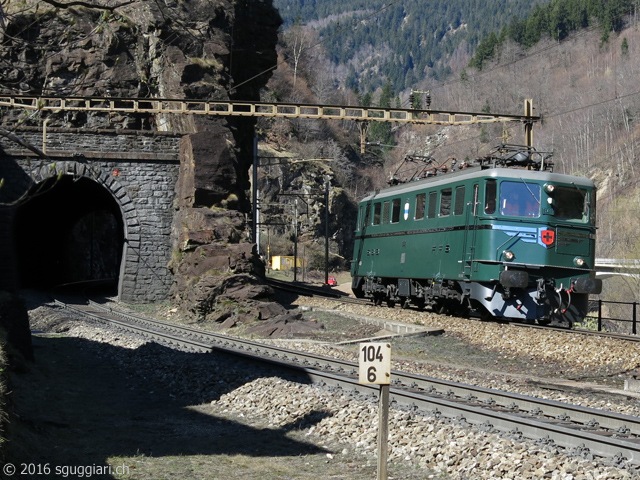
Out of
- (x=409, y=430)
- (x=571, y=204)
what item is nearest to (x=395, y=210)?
(x=571, y=204)

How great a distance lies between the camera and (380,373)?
7.04 meters

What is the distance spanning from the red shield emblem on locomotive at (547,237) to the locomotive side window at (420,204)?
13.7 feet

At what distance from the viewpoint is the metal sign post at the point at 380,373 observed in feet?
22.8

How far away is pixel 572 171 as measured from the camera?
7694 centimetres

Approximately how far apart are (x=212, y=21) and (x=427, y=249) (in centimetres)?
1806

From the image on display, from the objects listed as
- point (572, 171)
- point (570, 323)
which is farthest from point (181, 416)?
point (572, 171)

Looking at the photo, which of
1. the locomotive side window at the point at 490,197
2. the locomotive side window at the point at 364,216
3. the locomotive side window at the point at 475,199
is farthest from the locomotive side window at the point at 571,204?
the locomotive side window at the point at 364,216

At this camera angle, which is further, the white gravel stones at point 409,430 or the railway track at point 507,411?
the railway track at point 507,411

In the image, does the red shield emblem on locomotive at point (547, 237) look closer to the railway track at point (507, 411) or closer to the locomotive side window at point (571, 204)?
the locomotive side window at point (571, 204)

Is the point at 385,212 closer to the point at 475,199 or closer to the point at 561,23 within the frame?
the point at 475,199

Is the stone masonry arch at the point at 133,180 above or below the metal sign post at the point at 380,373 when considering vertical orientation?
above

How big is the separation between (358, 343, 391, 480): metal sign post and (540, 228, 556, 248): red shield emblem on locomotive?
41.0 feet

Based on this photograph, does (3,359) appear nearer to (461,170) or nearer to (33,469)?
(33,469)

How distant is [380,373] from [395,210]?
58.1 feet
